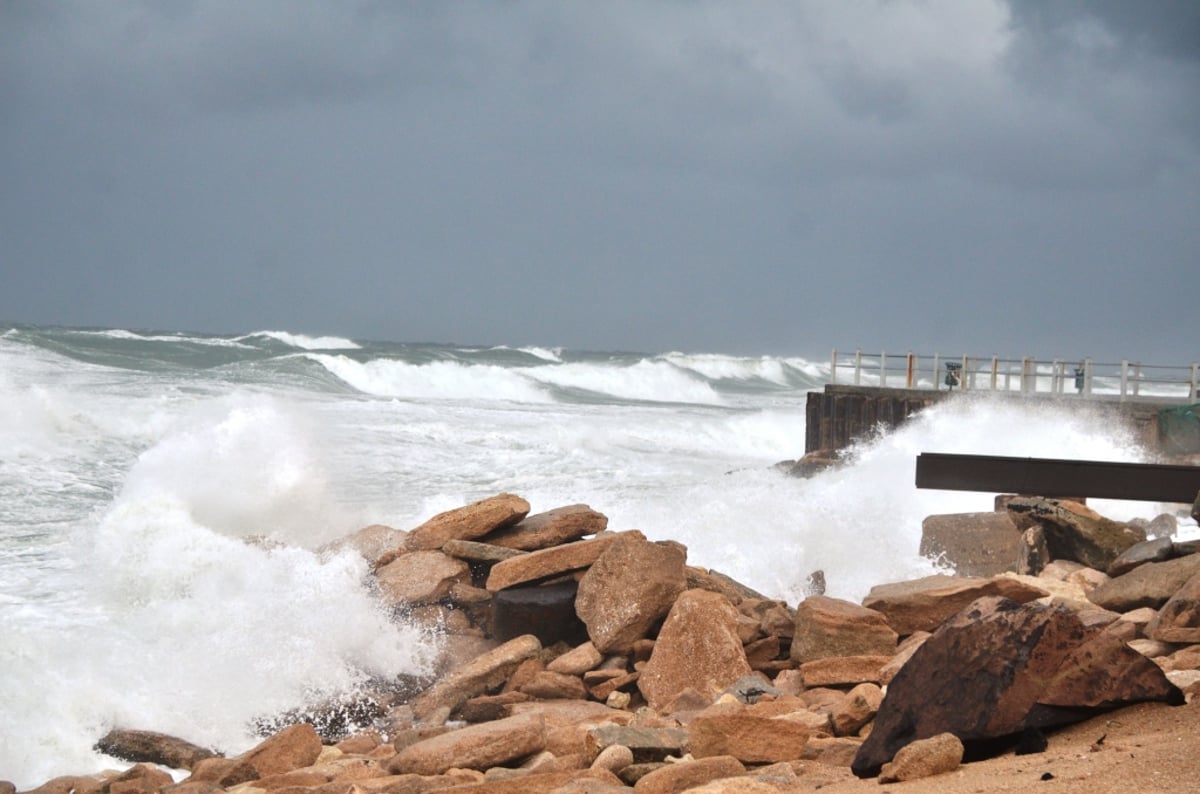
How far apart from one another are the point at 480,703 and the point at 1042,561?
14.6 feet

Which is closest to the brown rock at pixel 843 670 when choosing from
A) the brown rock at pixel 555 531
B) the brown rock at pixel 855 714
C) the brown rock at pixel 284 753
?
the brown rock at pixel 855 714

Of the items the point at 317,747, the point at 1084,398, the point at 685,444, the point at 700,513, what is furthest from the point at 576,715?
the point at 685,444

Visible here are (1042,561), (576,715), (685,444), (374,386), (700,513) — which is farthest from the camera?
(374,386)

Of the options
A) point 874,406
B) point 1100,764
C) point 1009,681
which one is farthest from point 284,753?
point 874,406

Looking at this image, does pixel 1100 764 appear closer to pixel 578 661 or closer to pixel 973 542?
pixel 578 661

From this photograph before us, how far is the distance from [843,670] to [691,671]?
3.31ft

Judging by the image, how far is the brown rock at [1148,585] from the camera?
6862 millimetres

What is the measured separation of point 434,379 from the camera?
43.1 meters

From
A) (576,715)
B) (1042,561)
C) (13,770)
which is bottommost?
(13,770)

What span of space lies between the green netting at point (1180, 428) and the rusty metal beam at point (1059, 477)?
36.6 ft

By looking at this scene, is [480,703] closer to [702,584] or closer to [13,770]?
[702,584]

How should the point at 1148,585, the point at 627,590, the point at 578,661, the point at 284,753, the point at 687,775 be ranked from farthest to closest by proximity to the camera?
the point at 627,590
the point at 578,661
the point at 1148,585
the point at 284,753
the point at 687,775

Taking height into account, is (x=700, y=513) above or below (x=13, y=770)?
above

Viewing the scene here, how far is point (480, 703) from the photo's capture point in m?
7.17
